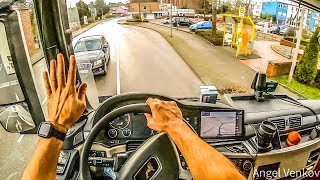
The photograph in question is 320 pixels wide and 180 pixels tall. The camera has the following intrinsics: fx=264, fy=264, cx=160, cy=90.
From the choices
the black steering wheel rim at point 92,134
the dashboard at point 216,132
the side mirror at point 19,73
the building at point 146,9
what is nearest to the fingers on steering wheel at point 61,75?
the black steering wheel rim at point 92,134

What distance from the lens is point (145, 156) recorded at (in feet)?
3.15

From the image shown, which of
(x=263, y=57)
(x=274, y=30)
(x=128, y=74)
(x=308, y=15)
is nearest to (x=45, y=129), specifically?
(x=128, y=74)

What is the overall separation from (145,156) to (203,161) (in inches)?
16.2

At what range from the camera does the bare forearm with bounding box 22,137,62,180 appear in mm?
685

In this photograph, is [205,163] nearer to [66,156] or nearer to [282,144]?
[66,156]

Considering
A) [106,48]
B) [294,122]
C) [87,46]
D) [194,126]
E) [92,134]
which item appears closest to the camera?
[92,134]

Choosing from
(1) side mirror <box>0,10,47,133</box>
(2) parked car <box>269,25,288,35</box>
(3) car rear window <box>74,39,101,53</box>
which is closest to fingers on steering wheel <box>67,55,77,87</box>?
(1) side mirror <box>0,10,47,133</box>

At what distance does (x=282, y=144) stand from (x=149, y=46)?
75.9 inches

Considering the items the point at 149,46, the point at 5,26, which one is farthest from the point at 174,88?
the point at 5,26

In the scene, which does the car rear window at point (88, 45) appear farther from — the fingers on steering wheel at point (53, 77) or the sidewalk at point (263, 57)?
the sidewalk at point (263, 57)

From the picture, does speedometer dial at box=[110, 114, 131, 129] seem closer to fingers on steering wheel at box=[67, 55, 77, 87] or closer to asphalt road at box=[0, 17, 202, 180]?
asphalt road at box=[0, 17, 202, 180]

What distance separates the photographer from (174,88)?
9.64 feet

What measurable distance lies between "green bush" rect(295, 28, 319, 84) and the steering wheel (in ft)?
14.4

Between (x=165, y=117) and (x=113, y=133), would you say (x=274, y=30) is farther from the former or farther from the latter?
(x=165, y=117)
